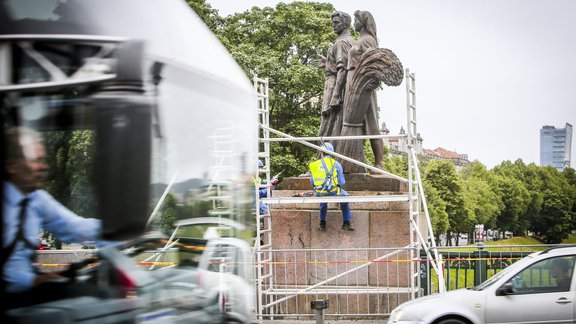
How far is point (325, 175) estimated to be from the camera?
48.2ft

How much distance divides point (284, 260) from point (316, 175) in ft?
5.33

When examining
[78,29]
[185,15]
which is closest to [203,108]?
[185,15]

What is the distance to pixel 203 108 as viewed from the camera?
4.73 metres

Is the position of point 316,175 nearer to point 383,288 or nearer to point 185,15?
point 383,288

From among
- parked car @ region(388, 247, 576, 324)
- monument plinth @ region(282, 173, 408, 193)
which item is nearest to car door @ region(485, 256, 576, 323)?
parked car @ region(388, 247, 576, 324)

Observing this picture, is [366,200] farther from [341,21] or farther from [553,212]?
[553,212]

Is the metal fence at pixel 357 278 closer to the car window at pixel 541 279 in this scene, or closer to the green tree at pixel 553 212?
the car window at pixel 541 279

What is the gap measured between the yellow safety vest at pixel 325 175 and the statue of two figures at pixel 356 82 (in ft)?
4.68

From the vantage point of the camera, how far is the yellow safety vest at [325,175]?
14.6 metres

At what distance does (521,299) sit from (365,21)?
7158 millimetres

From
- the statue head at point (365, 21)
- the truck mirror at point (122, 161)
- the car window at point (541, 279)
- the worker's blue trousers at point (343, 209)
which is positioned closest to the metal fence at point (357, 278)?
the worker's blue trousers at point (343, 209)

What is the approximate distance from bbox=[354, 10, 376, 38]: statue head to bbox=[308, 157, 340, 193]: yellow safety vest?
3.08m

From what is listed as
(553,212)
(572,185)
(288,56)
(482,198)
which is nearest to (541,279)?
(288,56)

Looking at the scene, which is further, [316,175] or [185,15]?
[316,175]
